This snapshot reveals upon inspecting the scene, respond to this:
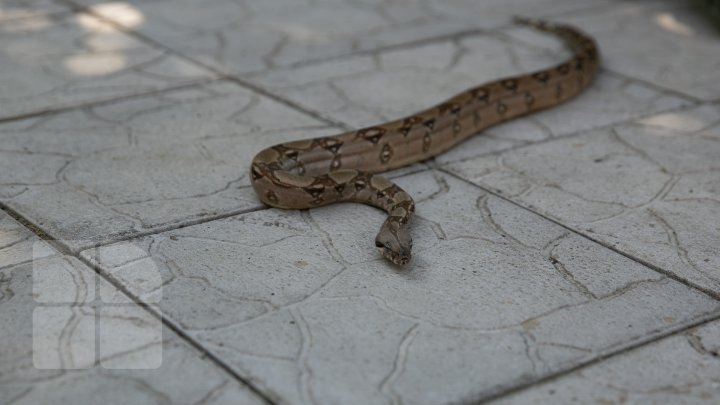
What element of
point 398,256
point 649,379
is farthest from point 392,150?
point 649,379

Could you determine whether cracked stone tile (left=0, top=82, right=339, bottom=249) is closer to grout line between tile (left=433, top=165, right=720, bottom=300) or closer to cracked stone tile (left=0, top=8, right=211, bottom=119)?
cracked stone tile (left=0, top=8, right=211, bottom=119)

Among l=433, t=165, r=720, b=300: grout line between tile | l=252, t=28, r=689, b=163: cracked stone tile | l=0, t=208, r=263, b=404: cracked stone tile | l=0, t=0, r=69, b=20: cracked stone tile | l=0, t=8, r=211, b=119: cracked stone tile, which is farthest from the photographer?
l=0, t=0, r=69, b=20: cracked stone tile

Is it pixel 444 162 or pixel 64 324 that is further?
pixel 444 162

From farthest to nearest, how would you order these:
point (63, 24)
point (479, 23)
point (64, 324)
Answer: point (479, 23)
point (63, 24)
point (64, 324)

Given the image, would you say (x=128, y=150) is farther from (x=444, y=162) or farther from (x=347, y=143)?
(x=444, y=162)

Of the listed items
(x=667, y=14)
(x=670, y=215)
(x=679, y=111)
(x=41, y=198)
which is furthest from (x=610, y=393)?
(x=667, y=14)

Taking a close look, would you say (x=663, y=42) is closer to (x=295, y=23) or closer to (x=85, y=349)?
(x=295, y=23)

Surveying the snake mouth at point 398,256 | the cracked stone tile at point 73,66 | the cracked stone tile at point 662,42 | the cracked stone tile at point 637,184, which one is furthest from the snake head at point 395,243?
the cracked stone tile at point 662,42

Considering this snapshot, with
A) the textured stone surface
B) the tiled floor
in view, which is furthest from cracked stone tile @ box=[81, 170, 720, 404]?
the textured stone surface
